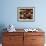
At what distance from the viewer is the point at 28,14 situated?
4887 mm

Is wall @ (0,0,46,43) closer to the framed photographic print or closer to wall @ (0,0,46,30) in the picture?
wall @ (0,0,46,30)

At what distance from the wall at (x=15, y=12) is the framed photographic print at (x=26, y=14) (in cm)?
10

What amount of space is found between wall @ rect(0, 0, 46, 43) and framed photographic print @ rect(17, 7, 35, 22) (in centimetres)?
10

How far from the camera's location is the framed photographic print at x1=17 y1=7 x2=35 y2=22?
4.86 metres

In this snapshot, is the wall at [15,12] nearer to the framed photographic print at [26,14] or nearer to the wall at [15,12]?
the wall at [15,12]

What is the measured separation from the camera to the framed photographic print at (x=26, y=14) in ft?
15.9

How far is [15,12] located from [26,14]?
1.27 ft

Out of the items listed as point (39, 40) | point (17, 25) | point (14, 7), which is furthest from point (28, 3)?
point (39, 40)

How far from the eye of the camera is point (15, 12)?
16.0ft

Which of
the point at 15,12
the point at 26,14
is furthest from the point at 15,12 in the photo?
the point at 26,14

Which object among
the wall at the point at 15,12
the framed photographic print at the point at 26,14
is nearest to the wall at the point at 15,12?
the wall at the point at 15,12

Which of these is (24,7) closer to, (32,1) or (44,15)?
(32,1)

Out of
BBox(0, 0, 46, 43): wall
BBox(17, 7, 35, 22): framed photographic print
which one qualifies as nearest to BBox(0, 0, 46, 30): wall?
BBox(0, 0, 46, 43): wall

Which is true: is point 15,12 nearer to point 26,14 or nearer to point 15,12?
point 15,12
